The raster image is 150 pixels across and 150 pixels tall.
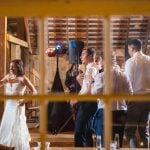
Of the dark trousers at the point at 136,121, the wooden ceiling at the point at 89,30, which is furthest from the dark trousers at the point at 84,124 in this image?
the wooden ceiling at the point at 89,30

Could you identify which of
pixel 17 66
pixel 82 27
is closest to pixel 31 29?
pixel 82 27

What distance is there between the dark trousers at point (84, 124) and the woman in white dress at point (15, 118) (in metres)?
0.46

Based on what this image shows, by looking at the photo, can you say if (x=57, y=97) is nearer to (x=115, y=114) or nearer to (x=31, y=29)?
(x=115, y=114)

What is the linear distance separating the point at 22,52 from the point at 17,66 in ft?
12.9

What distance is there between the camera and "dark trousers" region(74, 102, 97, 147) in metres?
3.20

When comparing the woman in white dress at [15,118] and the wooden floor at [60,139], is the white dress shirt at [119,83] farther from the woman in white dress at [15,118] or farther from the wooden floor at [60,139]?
the wooden floor at [60,139]

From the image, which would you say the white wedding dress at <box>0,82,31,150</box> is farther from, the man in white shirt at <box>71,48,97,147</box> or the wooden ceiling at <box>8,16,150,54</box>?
the wooden ceiling at <box>8,16,150,54</box>

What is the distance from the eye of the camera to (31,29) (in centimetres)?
585

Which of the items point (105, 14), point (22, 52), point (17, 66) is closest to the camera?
point (105, 14)

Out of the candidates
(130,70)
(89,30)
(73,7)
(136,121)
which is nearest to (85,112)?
(136,121)

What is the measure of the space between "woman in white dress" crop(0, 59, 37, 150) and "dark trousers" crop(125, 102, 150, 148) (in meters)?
0.82

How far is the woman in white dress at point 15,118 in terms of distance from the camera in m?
3.19

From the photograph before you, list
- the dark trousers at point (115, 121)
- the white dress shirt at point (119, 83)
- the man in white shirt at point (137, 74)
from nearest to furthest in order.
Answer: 1. the white dress shirt at point (119, 83)
2. the man in white shirt at point (137, 74)
3. the dark trousers at point (115, 121)

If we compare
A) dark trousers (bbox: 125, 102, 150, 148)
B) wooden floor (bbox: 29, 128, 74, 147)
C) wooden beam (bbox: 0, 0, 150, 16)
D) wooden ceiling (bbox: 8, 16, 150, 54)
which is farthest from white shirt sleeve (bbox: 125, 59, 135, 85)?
wooden ceiling (bbox: 8, 16, 150, 54)
